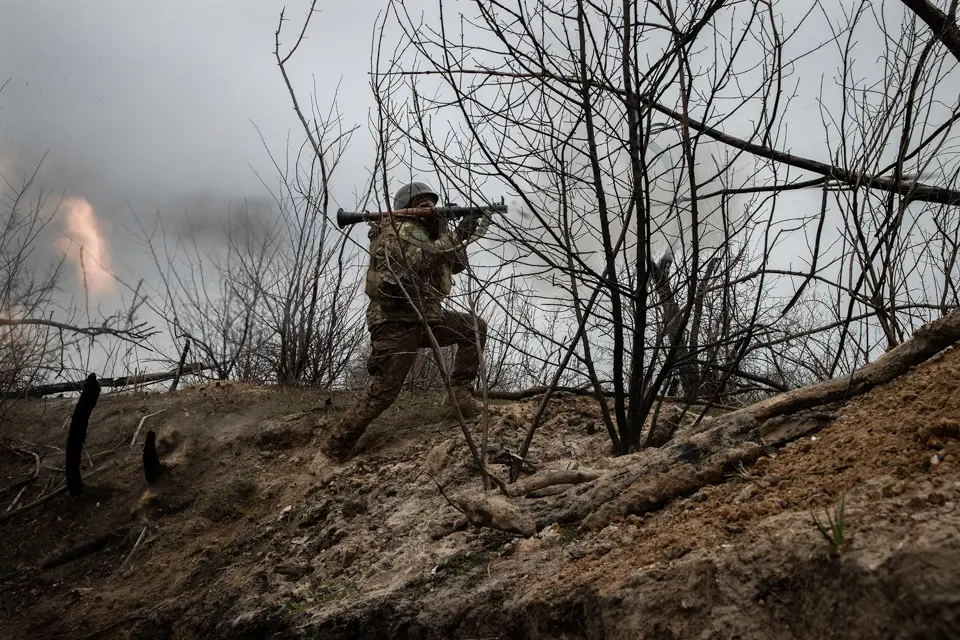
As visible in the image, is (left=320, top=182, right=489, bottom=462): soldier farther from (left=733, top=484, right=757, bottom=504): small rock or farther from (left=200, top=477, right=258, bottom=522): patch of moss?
(left=733, top=484, right=757, bottom=504): small rock

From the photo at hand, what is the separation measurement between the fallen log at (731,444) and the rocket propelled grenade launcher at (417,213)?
175 cm

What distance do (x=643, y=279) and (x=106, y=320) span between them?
6827 mm

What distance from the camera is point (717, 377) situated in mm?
5547

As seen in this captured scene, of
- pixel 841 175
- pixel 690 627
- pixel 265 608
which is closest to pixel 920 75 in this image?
pixel 841 175

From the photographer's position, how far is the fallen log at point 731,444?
2.70m

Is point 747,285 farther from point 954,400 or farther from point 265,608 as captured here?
point 265,608

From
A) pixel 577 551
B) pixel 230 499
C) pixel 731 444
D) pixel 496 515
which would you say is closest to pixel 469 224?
pixel 496 515

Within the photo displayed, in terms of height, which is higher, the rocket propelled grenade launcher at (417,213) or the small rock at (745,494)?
the rocket propelled grenade launcher at (417,213)

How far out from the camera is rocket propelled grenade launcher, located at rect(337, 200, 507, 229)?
4159 mm

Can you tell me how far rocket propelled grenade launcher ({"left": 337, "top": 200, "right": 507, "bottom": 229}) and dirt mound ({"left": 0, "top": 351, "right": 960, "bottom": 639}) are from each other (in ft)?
4.96

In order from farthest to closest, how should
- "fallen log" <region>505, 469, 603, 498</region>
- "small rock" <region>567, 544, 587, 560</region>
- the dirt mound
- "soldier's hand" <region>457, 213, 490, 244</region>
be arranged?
"soldier's hand" <region>457, 213, 490, 244</region>
"fallen log" <region>505, 469, 603, 498</region>
"small rock" <region>567, 544, 587, 560</region>
the dirt mound

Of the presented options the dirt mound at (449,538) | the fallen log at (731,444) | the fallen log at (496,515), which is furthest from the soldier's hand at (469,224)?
the fallen log at (731,444)

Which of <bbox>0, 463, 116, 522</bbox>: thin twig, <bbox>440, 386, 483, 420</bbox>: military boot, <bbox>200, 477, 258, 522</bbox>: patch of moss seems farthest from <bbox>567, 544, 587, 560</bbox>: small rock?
<bbox>0, 463, 116, 522</bbox>: thin twig

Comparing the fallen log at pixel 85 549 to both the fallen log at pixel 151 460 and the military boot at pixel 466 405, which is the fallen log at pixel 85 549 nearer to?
the fallen log at pixel 151 460
